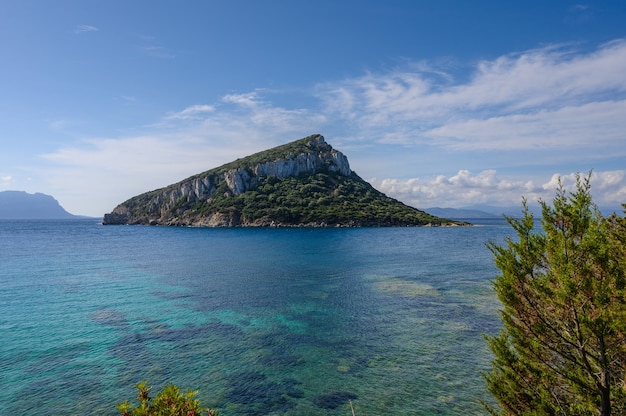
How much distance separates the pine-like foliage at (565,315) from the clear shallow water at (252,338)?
9.59 meters

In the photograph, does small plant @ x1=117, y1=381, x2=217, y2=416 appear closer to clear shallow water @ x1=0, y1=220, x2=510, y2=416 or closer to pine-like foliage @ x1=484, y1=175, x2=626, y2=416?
pine-like foliage @ x1=484, y1=175, x2=626, y2=416

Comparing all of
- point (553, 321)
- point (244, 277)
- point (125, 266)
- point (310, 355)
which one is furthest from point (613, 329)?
point (125, 266)

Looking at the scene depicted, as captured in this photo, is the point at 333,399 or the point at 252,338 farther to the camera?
the point at 252,338

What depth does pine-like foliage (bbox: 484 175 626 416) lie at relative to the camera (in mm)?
13109

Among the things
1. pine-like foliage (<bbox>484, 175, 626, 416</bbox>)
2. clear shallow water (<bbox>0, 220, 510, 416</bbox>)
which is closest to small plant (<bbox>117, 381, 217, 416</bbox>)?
pine-like foliage (<bbox>484, 175, 626, 416</bbox>)

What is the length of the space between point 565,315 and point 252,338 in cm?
3012

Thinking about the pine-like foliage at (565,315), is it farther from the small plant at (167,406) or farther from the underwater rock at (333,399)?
the small plant at (167,406)

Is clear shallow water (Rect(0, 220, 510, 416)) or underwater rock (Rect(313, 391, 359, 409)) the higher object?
clear shallow water (Rect(0, 220, 510, 416))

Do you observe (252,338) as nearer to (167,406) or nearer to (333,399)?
(333,399)

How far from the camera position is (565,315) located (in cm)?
1371

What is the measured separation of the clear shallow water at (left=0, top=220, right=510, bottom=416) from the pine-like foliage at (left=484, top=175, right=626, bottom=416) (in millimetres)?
9586

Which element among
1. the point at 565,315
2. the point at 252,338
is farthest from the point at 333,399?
the point at 565,315

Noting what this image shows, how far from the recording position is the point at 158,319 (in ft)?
143

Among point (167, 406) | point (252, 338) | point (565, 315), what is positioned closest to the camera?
point (167, 406)
